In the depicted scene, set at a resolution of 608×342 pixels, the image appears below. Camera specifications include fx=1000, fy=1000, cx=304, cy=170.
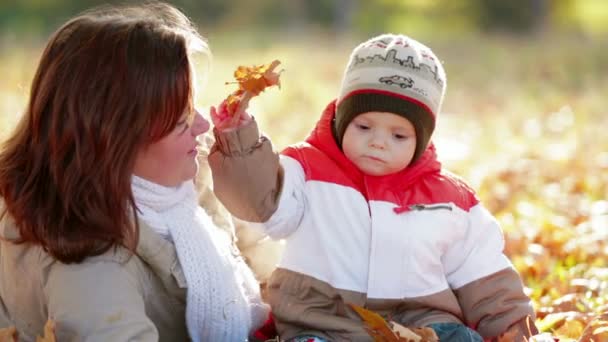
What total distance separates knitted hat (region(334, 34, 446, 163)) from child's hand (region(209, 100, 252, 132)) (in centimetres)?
38

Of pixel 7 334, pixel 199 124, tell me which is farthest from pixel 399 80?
pixel 7 334

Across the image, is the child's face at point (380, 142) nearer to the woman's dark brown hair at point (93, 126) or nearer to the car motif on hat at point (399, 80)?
the car motif on hat at point (399, 80)

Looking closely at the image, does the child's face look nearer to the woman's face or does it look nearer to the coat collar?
the woman's face

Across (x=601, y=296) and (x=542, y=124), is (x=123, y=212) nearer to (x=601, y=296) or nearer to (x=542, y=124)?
(x=601, y=296)

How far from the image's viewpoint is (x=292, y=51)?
16000 mm

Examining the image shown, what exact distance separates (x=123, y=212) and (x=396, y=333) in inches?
32.8

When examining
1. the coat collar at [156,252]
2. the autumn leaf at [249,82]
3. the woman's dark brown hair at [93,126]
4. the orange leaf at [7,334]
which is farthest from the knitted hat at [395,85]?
the orange leaf at [7,334]

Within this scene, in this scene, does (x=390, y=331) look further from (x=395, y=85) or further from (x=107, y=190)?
(x=107, y=190)

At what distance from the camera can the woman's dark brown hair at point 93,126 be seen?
8.78 feet

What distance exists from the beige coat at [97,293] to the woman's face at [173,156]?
16 centimetres

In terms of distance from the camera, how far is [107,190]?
2.71 meters

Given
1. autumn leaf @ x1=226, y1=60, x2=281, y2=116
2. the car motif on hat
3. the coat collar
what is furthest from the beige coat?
the car motif on hat

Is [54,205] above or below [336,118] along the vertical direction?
below

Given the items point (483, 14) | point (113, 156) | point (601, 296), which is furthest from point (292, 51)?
point (113, 156)
